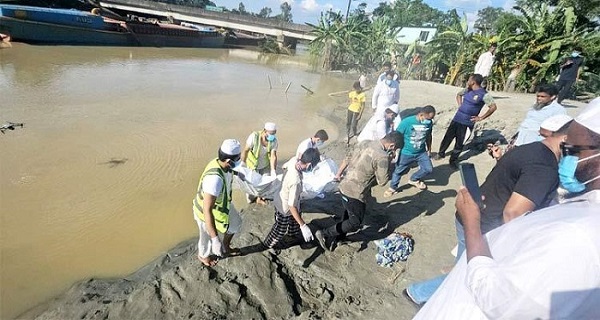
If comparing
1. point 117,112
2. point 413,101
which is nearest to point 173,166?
point 117,112

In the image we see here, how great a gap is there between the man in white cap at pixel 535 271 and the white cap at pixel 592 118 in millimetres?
714

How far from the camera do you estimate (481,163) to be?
6.78 meters

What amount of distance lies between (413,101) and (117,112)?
9.08 metres

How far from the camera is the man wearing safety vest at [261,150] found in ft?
16.1

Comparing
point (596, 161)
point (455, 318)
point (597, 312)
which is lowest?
point (455, 318)

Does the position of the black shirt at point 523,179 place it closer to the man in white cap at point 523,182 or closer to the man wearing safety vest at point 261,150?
the man in white cap at point 523,182

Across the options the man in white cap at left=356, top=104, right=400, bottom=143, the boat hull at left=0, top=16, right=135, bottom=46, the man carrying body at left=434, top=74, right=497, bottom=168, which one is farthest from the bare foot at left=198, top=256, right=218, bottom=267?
the boat hull at left=0, top=16, right=135, bottom=46

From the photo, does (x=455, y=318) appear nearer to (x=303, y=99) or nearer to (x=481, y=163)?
(x=481, y=163)

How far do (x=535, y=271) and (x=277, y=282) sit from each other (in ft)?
9.95

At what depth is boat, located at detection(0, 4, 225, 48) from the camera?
19.0 metres

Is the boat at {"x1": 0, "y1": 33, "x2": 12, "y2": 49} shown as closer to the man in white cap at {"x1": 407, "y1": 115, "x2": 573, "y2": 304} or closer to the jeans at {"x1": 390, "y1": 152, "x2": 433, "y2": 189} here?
the jeans at {"x1": 390, "y1": 152, "x2": 433, "y2": 189}

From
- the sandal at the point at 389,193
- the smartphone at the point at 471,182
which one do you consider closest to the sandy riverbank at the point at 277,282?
the sandal at the point at 389,193

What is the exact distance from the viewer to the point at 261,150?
5023 millimetres

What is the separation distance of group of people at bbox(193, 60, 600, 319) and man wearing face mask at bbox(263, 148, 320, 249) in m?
0.01
